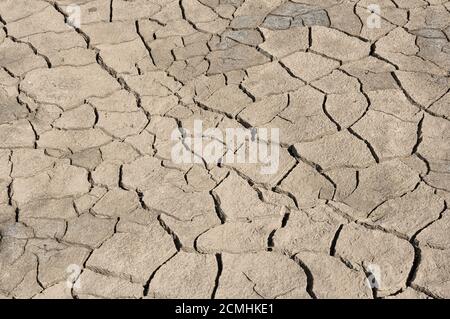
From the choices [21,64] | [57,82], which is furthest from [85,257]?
[21,64]

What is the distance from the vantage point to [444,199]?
2.74 metres

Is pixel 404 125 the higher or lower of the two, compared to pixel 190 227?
higher

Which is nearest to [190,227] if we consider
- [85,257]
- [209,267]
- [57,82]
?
[209,267]

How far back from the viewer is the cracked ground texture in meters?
2.54

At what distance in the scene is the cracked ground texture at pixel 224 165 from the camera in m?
2.54

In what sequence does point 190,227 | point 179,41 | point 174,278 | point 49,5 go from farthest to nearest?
1. point 49,5
2. point 179,41
3. point 190,227
4. point 174,278

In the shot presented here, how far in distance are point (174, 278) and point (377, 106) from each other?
4.57ft

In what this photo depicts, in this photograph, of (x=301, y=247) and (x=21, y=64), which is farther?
(x=21, y=64)

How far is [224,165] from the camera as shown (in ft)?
9.83

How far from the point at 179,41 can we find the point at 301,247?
5.56ft

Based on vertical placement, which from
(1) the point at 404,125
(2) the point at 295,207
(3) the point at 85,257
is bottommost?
(3) the point at 85,257

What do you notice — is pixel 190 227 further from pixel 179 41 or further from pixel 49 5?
pixel 49 5

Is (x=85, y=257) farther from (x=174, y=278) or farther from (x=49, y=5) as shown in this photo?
(x=49, y=5)

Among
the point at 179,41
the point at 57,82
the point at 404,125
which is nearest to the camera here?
the point at 404,125
